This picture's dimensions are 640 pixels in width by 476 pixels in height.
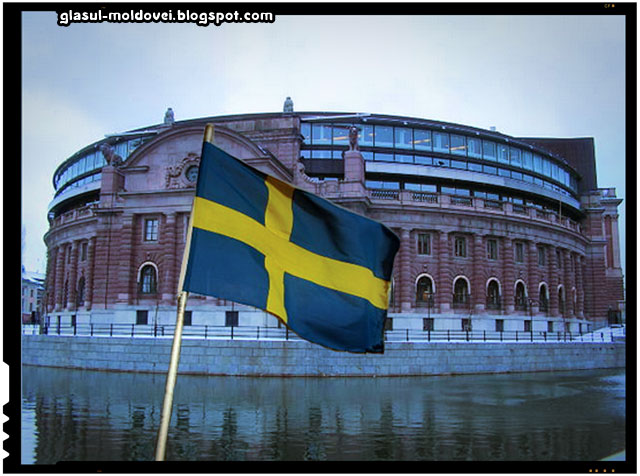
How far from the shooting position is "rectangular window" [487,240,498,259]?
51.8m

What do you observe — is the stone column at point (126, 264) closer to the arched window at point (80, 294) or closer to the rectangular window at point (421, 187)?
the arched window at point (80, 294)

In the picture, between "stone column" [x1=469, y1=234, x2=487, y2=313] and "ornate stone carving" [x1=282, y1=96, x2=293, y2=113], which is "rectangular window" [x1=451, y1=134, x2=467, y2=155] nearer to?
"stone column" [x1=469, y1=234, x2=487, y2=313]

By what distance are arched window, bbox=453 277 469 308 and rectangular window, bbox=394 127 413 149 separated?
14385 mm

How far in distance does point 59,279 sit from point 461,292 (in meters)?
39.7

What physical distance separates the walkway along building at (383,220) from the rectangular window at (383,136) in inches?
4.2

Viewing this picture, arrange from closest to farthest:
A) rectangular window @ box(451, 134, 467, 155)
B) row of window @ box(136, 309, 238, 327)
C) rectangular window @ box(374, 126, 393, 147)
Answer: row of window @ box(136, 309, 238, 327)
rectangular window @ box(374, 126, 393, 147)
rectangular window @ box(451, 134, 467, 155)

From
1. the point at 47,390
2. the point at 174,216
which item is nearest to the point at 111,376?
the point at 47,390

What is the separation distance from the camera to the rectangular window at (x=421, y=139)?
56.5 metres

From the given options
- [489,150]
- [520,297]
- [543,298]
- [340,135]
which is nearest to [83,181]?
[340,135]

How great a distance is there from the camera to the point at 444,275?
49.1 meters

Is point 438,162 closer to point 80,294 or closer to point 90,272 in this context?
point 90,272

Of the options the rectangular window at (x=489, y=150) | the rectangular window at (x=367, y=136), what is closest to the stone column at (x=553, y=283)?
the rectangular window at (x=489, y=150)

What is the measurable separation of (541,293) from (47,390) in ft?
149

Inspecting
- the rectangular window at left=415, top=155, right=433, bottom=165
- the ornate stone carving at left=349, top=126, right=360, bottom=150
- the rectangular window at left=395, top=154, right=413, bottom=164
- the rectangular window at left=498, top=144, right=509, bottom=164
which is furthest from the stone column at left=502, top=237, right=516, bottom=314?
the ornate stone carving at left=349, top=126, right=360, bottom=150
